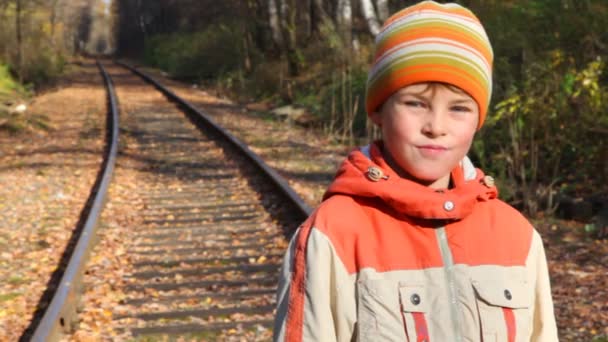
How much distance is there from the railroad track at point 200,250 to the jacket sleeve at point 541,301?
9.46 feet

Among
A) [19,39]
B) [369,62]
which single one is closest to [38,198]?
[369,62]

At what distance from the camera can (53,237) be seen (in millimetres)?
7047

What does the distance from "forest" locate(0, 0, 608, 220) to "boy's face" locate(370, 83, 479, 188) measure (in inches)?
213

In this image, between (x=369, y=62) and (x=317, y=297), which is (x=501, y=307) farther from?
(x=369, y=62)

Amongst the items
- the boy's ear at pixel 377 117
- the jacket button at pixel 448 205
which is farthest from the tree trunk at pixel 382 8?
the jacket button at pixel 448 205

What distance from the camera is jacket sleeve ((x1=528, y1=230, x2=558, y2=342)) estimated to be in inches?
73.7

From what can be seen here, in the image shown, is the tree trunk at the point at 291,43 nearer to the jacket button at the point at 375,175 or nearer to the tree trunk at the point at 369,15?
the tree trunk at the point at 369,15

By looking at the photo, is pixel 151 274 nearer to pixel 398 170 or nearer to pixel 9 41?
pixel 398 170

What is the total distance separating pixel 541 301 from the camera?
6.16 feet

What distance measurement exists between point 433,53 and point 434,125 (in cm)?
16

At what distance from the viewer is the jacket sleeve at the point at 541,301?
6.14 ft

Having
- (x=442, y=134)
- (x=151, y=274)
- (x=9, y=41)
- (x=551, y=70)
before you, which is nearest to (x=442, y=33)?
(x=442, y=134)

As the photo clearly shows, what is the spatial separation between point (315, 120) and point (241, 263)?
31.4 feet

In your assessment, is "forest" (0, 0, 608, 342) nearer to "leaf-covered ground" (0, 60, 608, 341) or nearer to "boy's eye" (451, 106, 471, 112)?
"leaf-covered ground" (0, 60, 608, 341)
